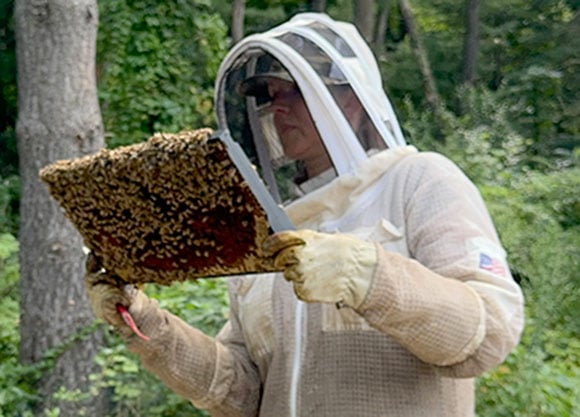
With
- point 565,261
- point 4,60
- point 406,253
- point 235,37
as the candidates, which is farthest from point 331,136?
point 4,60

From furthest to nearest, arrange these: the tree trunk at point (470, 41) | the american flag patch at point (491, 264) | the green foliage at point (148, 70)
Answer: the tree trunk at point (470, 41)
the green foliage at point (148, 70)
the american flag patch at point (491, 264)

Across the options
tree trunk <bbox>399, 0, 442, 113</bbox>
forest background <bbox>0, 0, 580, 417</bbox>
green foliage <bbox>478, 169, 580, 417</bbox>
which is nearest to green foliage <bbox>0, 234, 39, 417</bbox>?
forest background <bbox>0, 0, 580, 417</bbox>

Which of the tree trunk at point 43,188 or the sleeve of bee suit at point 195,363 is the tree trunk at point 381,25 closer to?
the tree trunk at point 43,188


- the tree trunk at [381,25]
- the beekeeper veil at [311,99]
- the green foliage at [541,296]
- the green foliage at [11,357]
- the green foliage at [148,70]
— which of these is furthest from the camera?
the tree trunk at [381,25]

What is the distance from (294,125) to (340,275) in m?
0.68

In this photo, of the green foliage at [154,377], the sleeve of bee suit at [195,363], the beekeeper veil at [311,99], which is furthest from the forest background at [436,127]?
the beekeeper veil at [311,99]

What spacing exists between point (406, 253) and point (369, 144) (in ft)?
1.09

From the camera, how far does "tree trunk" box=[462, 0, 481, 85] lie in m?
17.9

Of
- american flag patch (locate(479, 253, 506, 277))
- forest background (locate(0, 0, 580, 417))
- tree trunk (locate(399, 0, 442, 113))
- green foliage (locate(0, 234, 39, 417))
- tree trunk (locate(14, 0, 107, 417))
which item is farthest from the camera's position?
tree trunk (locate(399, 0, 442, 113))

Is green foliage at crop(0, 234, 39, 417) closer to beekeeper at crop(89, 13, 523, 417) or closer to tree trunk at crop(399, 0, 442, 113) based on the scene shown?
beekeeper at crop(89, 13, 523, 417)

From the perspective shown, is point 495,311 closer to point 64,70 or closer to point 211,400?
point 211,400

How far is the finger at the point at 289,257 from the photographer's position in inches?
69.8

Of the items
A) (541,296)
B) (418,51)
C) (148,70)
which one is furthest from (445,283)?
(418,51)

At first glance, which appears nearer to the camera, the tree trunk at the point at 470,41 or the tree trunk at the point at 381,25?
the tree trunk at the point at 470,41
